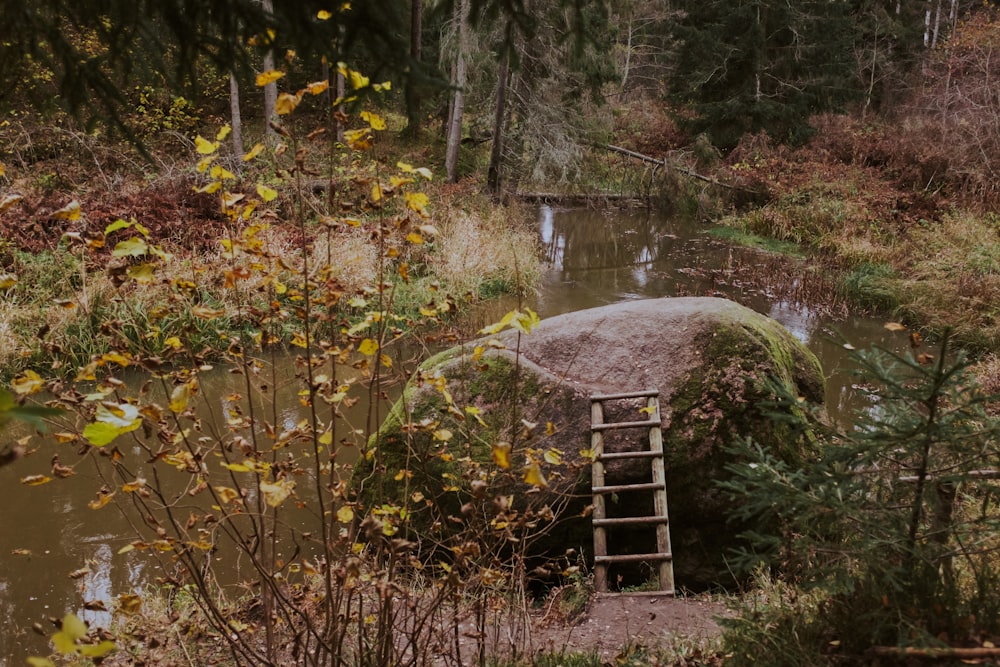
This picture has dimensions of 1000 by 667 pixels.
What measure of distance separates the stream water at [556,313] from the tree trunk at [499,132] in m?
1.66

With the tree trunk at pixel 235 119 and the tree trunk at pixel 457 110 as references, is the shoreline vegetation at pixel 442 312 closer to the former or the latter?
the tree trunk at pixel 457 110

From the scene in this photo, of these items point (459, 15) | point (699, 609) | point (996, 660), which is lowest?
point (699, 609)

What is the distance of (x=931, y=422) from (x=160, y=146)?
17.7 metres

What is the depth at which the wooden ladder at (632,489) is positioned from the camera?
4.26m

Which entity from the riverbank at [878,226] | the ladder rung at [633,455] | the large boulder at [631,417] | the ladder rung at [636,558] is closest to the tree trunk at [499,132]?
the riverbank at [878,226]

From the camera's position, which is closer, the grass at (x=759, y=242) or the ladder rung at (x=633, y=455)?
the ladder rung at (x=633, y=455)

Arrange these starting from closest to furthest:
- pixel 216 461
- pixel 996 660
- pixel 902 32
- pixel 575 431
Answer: pixel 996 660 → pixel 575 431 → pixel 216 461 → pixel 902 32

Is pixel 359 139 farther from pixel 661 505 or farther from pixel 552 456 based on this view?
pixel 661 505

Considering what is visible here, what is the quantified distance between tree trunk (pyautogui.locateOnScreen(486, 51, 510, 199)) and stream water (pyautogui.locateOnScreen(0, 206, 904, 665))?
1.66m

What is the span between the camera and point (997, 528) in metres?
Result: 2.27

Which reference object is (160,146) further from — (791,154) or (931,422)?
(931,422)

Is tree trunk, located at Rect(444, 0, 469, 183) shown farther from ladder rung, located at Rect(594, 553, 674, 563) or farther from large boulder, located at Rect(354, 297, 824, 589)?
ladder rung, located at Rect(594, 553, 674, 563)

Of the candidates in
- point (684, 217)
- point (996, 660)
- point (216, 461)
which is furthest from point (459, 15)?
point (996, 660)

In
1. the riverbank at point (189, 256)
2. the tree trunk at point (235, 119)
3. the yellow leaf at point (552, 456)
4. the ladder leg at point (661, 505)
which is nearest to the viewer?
the yellow leaf at point (552, 456)
